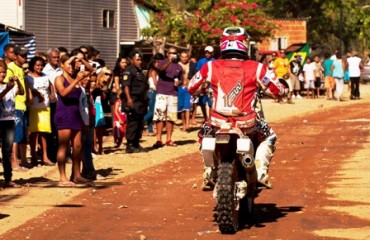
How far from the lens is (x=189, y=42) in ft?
130

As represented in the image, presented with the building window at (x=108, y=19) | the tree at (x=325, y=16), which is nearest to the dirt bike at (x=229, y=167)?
the building window at (x=108, y=19)

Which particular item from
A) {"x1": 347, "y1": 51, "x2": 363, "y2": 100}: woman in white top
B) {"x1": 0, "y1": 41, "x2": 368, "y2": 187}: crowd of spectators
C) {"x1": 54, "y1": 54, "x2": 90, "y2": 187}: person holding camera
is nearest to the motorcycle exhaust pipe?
{"x1": 0, "y1": 41, "x2": 368, "y2": 187}: crowd of spectators

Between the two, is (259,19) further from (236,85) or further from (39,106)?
(236,85)

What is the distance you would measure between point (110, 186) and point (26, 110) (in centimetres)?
277

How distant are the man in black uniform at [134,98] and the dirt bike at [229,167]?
8.52 meters

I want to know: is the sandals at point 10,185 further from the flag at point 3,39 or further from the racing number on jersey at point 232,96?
the flag at point 3,39

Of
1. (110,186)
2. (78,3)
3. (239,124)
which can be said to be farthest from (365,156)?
(78,3)

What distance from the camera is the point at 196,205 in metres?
12.9

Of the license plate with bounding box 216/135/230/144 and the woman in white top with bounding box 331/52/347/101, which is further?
the woman in white top with bounding box 331/52/347/101

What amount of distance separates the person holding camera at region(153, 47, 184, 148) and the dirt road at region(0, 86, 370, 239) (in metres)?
1.44

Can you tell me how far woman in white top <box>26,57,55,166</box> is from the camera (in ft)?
55.5

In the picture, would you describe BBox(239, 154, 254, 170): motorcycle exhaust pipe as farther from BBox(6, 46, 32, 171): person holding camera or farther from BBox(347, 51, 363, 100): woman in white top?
BBox(347, 51, 363, 100): woman in white top

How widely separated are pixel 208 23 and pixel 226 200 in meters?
29.6

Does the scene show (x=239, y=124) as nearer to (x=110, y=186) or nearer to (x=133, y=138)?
(x=110, y=186)
